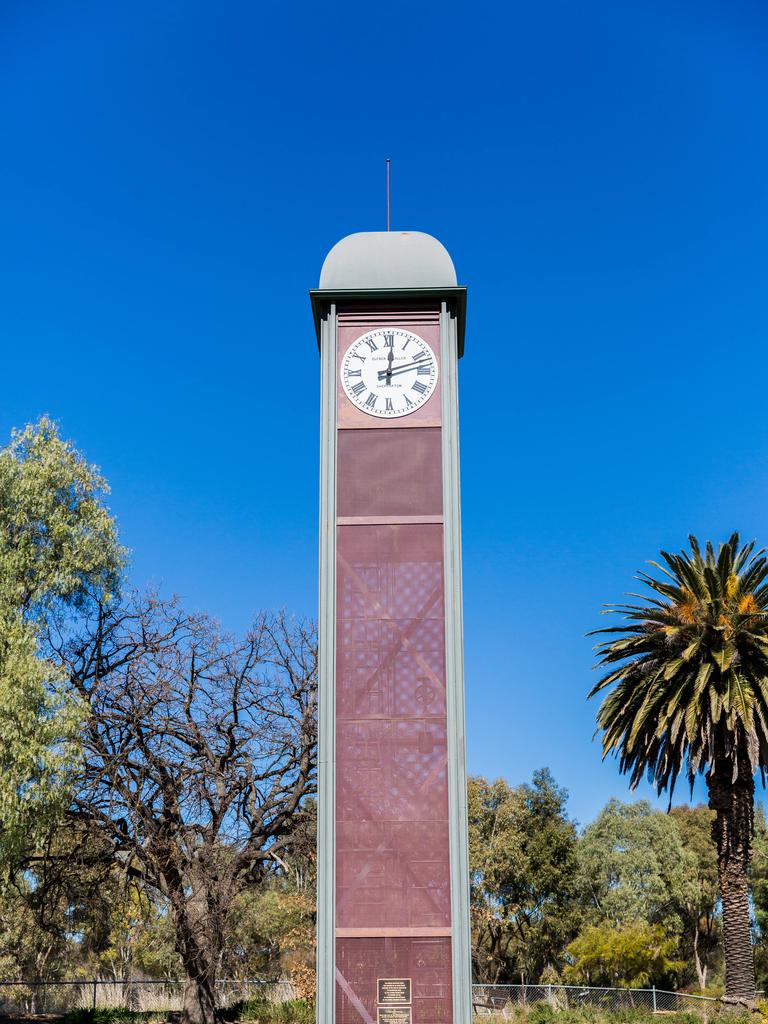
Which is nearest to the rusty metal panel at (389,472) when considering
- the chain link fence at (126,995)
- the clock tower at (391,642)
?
the clock tower at (391,642)

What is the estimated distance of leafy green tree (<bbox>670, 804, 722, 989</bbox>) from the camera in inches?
2114

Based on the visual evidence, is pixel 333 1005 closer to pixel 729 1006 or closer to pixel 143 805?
pixel 143 805

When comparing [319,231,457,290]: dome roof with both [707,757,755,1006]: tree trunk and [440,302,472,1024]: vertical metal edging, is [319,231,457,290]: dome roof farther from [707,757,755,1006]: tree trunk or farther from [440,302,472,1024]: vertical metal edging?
[707,757,755,1006]: tree trunk

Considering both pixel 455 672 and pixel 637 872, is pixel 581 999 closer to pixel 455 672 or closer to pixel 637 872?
pixel 637 872

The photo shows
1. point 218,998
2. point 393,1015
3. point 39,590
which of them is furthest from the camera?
point 218,998

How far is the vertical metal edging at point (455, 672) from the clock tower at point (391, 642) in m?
0.02

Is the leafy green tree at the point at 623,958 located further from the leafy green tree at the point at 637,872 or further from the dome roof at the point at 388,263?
the dome roof at the point at 388,263

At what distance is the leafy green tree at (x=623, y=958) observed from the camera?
42281mm

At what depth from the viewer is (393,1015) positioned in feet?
52.5

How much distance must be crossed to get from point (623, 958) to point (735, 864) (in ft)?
48.8

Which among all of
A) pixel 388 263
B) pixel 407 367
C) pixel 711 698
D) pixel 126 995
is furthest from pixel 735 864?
pixel 388 263

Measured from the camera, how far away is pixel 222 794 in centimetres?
2847

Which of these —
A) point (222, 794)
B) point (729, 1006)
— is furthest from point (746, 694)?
point (222, 794)

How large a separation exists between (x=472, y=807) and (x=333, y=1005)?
3302 centimetres
